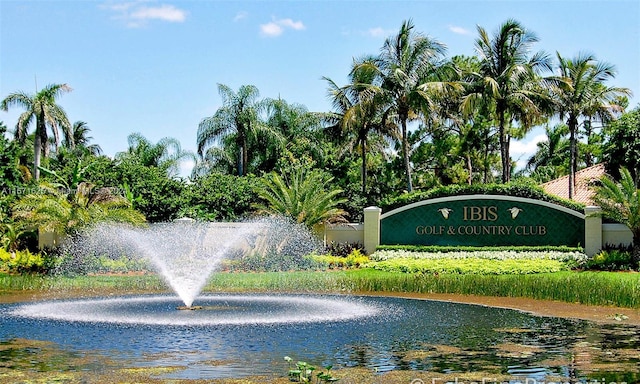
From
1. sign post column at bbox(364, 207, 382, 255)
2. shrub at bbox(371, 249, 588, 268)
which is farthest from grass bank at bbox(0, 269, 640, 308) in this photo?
sign post column at bbox(364, 207, 382, 255)

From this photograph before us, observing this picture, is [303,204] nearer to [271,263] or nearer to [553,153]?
[271,263]

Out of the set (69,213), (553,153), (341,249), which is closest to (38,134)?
(69,213)

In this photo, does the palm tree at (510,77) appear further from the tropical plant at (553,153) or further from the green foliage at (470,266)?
the tropical plant at (553,153)

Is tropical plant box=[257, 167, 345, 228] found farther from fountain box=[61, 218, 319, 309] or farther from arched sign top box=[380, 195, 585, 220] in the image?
arched sign top box=[380, 195, 585, 220]

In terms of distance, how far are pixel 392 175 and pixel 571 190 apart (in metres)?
10.6

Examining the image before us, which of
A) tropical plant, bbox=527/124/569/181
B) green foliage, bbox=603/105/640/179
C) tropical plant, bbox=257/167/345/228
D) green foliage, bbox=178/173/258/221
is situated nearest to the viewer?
tropical plant, bbox=257/167/345/228

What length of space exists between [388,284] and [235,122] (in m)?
23.8

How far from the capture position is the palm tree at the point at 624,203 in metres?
28.4

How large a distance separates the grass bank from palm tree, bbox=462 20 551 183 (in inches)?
426

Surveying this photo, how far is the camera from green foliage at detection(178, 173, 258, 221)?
37.7m

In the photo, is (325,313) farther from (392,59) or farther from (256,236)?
(392,59)

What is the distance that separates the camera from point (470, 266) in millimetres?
29266

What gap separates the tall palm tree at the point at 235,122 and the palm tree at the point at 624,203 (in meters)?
22.5

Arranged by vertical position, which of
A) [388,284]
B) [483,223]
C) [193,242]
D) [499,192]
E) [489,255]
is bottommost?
[388,284]
